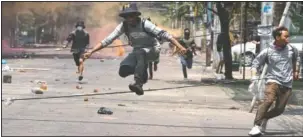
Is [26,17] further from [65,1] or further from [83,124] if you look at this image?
[83,124]

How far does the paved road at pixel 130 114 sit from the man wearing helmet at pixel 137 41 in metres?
0.76

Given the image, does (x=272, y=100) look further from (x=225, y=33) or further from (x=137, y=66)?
(x=225, y=33)

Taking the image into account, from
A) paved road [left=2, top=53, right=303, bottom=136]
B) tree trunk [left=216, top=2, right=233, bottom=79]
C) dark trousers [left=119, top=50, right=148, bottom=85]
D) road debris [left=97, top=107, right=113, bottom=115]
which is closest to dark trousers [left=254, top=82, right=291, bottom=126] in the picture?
paved road [left=2, top=53, right=303, bottom=136]

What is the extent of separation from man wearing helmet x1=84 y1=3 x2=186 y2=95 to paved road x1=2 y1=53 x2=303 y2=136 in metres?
0.76

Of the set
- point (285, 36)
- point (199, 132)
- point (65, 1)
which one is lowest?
point (199, 132)

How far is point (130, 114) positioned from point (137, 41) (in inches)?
69.0

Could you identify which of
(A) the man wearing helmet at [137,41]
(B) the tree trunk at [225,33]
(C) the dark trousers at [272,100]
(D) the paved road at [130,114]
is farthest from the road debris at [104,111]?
(B) the tree trunk at [225,33]

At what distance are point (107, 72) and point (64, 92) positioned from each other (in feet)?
21.9

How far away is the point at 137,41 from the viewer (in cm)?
913

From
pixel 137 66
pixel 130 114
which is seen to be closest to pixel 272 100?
pixel 137 66

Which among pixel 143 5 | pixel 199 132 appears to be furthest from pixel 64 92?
pixel 143 5

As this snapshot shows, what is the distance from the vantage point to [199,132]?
8.59 m

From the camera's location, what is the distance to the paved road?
338 inches

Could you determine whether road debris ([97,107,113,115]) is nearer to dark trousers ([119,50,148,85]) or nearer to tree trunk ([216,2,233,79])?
dark trousers ([119,50,148,85])
